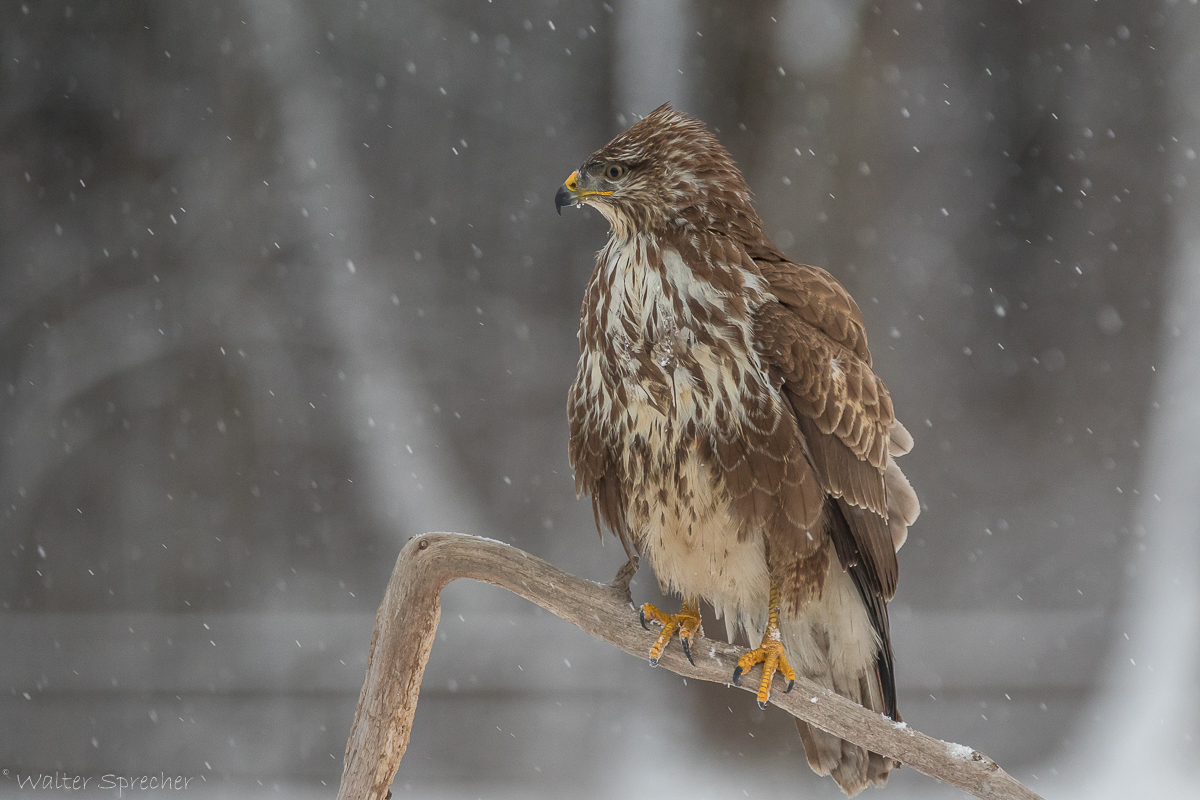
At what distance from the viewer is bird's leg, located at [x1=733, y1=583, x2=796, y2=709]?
158 centimetres

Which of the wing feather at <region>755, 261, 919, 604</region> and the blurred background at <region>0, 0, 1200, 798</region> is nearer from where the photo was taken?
the wing feather at <region>755, 261, 919, 604</region>

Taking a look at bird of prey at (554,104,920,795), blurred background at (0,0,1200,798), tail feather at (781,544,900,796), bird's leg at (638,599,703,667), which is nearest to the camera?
bird of prey at (554,104,920,795)

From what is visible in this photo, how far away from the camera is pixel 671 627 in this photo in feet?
5.38

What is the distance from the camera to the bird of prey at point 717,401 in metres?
1.49

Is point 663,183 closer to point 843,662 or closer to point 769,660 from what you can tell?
point 769,660

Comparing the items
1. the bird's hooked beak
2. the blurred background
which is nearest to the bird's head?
the bird's hooked beak

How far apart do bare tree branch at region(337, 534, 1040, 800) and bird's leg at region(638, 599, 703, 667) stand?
18 mm

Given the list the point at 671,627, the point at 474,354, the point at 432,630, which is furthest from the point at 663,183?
the point at 474,354
